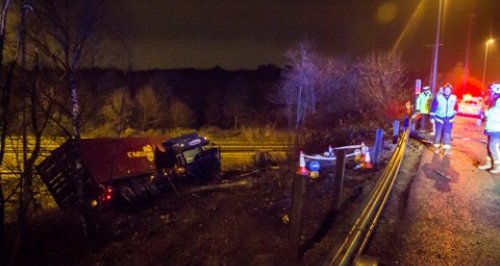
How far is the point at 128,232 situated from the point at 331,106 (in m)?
32.9

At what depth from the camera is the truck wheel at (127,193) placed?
13.5 meters

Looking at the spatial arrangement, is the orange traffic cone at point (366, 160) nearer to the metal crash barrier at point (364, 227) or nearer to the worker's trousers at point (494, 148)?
the metal crash barrier at point (364, 227)

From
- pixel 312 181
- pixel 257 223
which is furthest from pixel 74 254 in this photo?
pixel 312 181

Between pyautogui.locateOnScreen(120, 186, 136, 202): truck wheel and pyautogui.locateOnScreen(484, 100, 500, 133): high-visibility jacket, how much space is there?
1062 cm

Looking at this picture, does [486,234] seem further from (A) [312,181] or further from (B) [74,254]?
(B) [74,254]

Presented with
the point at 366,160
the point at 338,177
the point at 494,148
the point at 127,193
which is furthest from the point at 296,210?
the point at 127,193

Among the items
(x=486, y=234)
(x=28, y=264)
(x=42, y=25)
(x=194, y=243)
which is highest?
(x=42, y=25)

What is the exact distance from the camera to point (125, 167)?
14859 mm

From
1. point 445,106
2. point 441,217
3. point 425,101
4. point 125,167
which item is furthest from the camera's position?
point 425,101

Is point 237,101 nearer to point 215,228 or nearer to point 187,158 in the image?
point 187,158

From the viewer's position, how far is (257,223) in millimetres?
7812

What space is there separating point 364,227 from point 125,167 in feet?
38.0

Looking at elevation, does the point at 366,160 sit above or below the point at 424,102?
below

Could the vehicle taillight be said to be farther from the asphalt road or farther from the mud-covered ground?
the asphalt road
